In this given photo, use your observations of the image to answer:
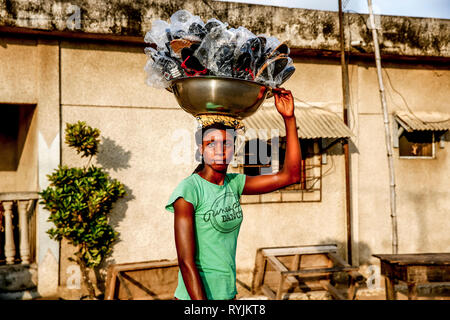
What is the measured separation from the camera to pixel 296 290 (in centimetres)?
557

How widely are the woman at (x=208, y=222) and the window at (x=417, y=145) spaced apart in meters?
4.90

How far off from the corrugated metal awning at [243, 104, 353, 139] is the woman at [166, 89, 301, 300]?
332 centimetres

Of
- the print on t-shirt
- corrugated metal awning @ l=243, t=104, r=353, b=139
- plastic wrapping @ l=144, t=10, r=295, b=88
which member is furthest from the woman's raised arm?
corrugated metal awning @ l=243, t=104, r=353, b=139

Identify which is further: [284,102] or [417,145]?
[417,145]

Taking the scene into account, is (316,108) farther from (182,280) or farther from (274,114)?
(182,280)

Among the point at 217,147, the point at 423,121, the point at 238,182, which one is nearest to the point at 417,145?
the point at 423,121

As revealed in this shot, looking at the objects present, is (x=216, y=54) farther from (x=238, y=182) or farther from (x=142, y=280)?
(x=142, y=280)

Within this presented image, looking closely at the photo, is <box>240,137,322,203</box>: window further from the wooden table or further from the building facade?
the wooden table

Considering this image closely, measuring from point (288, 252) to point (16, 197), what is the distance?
3.77 m

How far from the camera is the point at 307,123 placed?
19.1 ft

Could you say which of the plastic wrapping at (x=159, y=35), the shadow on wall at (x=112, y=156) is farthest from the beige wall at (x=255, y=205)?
the plastic wrapping at (x=159, y=35)

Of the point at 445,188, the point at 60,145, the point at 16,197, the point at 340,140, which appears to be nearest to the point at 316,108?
the point at 340,140

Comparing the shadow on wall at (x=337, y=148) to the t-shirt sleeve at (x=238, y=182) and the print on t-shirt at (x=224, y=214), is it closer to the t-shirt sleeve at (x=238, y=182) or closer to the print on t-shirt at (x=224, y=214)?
the t-shirt sleeve at (x=238, y=182)

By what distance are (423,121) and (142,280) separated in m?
4.81
